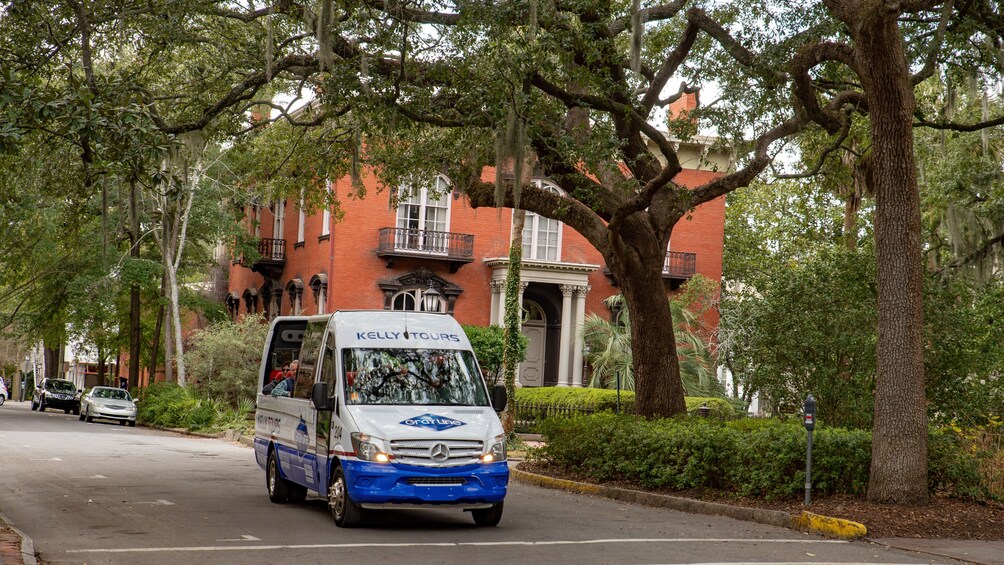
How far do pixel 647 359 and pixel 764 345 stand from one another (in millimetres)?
2153

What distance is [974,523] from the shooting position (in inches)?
517

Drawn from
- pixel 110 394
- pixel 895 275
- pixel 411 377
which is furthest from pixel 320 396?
pixel 110 394

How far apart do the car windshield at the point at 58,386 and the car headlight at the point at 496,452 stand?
44.7 meters

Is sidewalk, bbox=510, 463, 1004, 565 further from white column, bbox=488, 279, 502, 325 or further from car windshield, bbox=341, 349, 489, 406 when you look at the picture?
white column, bbox=488, 279, 502, 325

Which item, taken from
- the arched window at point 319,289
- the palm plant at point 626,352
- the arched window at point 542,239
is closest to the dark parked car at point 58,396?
the arched window at point 319,289

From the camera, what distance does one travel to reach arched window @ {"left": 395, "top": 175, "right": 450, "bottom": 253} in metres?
40.2

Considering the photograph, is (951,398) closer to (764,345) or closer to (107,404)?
(764,345)

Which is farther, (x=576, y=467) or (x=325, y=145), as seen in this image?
(x=325, y=145)

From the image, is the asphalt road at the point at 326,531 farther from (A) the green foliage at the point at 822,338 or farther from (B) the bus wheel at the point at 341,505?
(A) the green foliage at the point at 822,338

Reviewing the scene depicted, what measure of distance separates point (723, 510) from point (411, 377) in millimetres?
4695

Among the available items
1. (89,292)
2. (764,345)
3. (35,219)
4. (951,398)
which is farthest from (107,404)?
(951,398)

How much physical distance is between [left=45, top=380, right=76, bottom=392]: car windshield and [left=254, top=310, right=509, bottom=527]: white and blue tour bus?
41.1 m

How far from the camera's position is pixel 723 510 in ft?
48.3

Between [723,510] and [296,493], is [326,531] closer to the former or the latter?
[296,493]
